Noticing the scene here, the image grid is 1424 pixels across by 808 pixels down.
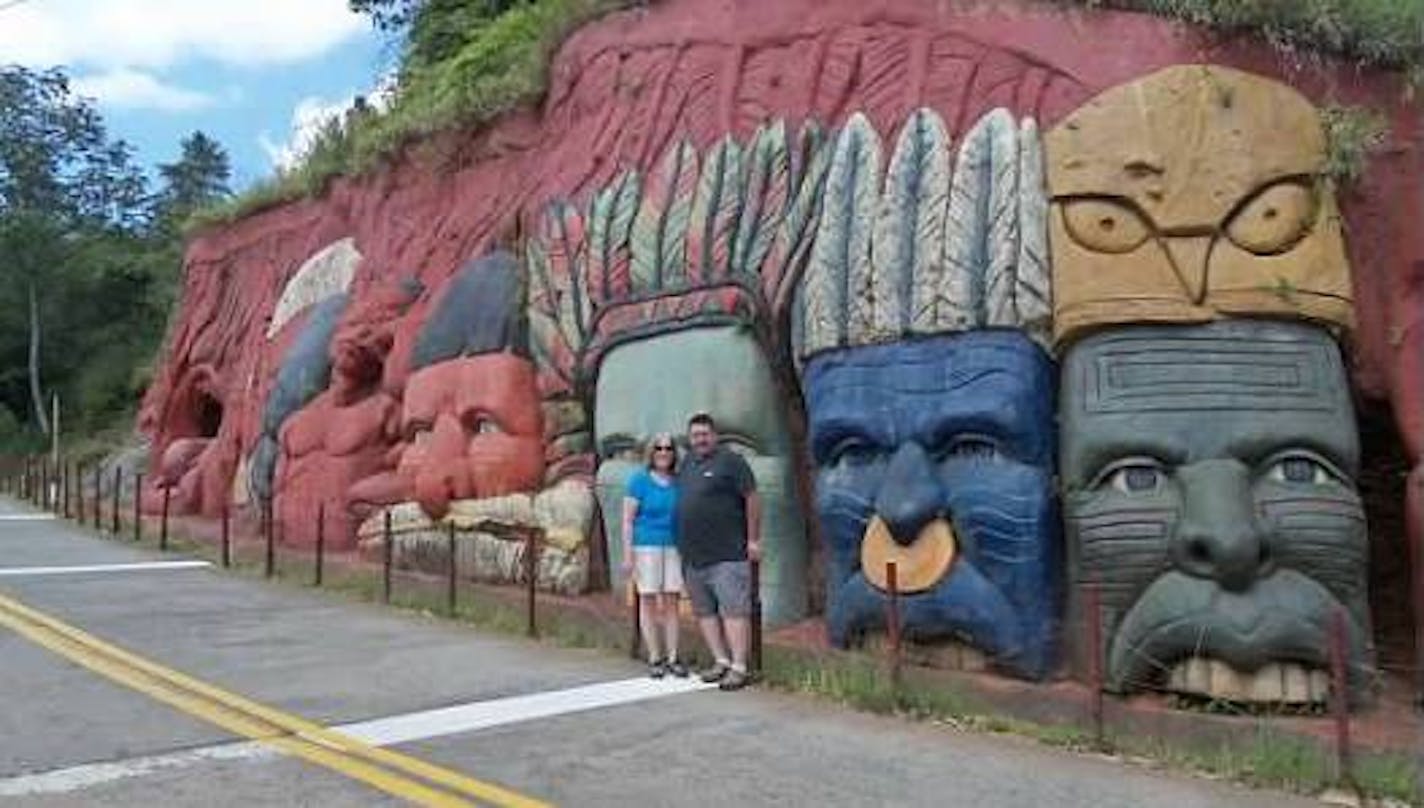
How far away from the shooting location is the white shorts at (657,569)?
9.89 meters

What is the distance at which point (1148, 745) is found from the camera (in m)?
7.82

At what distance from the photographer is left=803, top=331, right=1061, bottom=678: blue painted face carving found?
9.05m

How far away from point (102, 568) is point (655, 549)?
396 inches

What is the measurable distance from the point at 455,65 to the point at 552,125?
21.0 feet

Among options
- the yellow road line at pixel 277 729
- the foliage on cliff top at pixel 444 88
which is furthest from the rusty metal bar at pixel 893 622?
the foliage on cliff top at pixel 444 88

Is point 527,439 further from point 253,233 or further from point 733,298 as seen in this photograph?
point 253,233

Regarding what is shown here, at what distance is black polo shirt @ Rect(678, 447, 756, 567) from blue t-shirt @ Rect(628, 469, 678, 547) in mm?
289

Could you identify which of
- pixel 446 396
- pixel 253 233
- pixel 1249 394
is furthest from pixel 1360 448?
pixel 253 233

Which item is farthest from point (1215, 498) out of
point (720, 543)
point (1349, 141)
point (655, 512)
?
point (655, 512)

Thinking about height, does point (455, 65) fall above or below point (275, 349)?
above

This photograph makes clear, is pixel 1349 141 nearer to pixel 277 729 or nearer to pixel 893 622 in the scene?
pixel 893 622

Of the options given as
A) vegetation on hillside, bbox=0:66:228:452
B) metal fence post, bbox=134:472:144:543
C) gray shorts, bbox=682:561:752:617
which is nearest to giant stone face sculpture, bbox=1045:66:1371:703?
gray shorts, bbox=682:561:752:617

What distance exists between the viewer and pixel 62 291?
5769cm

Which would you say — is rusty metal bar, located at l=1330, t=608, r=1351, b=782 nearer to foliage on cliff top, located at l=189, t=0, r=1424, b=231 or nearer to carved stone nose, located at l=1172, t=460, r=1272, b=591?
carved stone nose, located at l=1172, t=460, r=1272, b=591
